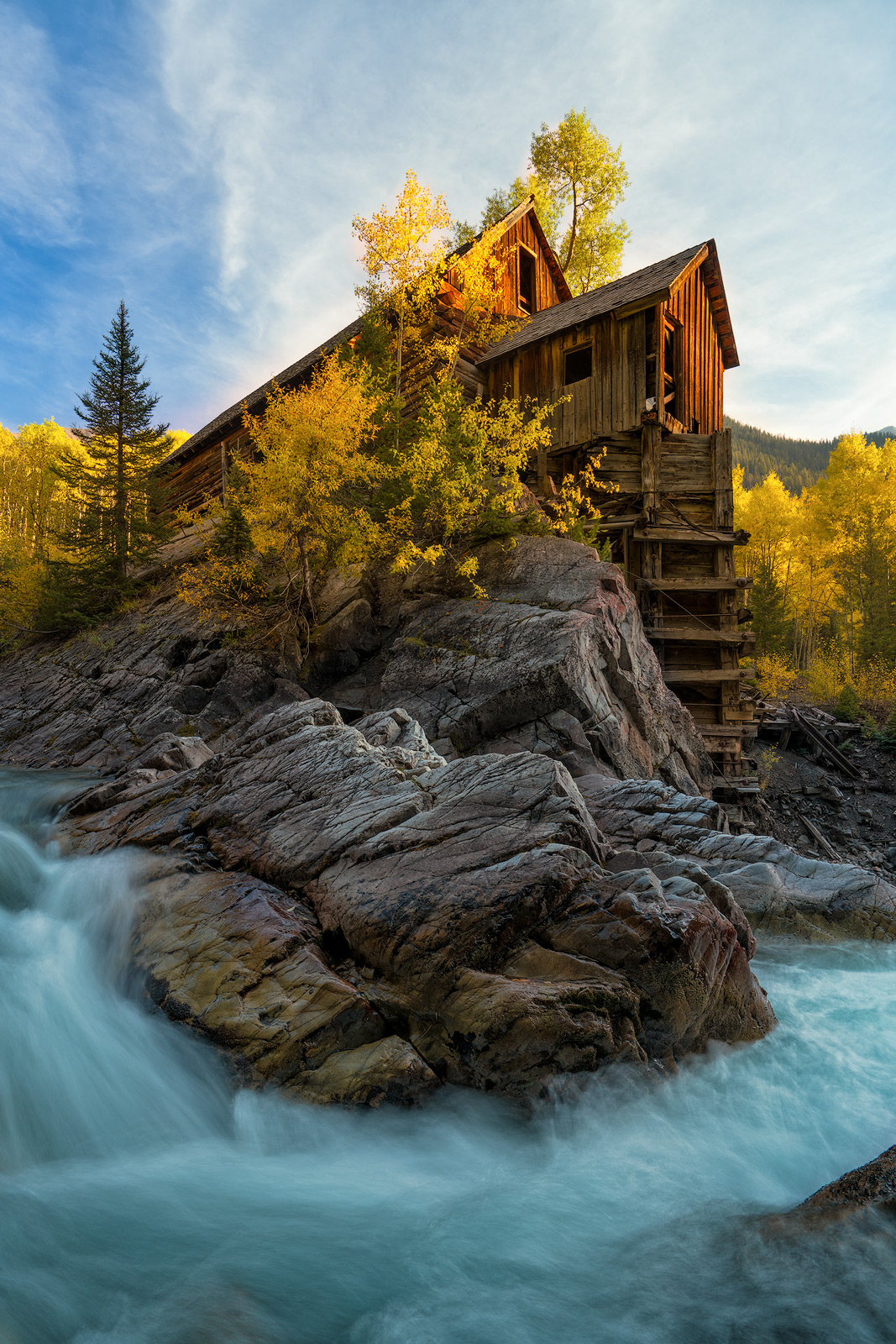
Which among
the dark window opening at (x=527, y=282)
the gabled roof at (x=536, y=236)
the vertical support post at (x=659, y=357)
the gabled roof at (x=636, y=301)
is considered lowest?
the vertical support post at (x=659, y=357)

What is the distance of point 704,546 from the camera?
70.7 feet

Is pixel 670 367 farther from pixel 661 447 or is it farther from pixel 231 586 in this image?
pixel 231 586

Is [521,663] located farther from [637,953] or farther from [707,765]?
[637,953]

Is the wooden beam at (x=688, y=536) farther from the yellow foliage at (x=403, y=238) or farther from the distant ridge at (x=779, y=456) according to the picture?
the distant ridge at (x=779, y=456)

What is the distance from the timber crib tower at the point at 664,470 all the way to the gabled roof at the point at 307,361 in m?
6.19

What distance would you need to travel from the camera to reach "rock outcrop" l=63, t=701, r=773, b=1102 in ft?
17.3

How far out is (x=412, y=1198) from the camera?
466cm

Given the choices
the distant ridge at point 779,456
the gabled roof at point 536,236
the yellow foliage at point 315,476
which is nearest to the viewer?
the yellow foliage at point 315,476

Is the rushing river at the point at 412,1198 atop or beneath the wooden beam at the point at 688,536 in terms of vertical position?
beneath

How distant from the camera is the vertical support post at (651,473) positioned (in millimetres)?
20531

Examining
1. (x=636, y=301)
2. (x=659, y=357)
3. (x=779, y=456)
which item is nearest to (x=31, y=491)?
(x=636, y=301)

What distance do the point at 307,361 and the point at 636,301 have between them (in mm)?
12747

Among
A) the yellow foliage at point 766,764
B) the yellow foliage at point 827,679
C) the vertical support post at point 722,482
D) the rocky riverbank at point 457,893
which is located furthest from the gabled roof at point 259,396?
the yellow foliage at point 827,679

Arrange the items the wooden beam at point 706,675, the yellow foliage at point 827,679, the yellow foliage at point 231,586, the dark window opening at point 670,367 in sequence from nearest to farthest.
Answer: the yellow foliage at point 231,586
the wooden beam at point 706,675
the dark window opening at point 670,367
the yellow foliage at point 827,679
